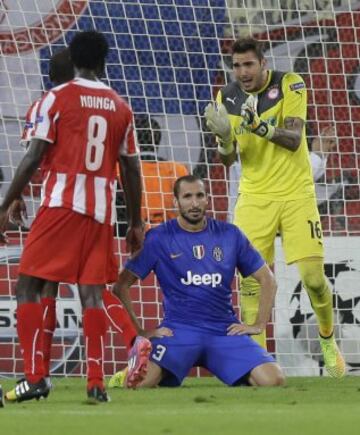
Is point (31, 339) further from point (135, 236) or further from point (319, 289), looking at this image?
point (319, 289)

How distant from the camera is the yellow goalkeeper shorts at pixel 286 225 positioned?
8656 mm

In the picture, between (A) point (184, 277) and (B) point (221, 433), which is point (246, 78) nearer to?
(A) point (184, 277)

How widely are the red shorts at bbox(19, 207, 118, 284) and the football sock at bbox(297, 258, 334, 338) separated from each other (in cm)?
254

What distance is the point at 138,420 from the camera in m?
5.41

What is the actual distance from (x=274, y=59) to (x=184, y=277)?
465cm

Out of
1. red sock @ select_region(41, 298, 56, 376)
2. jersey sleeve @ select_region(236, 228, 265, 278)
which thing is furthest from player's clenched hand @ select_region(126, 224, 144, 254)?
jersey sleeve @ select_region(236, 228, 265, 278)

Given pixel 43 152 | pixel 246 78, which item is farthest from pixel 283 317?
pixel 43 152

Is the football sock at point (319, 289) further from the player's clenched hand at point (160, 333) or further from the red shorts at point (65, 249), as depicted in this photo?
the red shorts at point (65, 249)

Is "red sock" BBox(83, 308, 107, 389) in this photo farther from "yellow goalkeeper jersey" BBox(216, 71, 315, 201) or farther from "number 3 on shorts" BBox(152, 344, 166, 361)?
"yellow goalkeeper jersey" BBox(216, 71, 315, 201)

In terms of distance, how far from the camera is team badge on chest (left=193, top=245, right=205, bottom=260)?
7.91m

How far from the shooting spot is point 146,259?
7914mm

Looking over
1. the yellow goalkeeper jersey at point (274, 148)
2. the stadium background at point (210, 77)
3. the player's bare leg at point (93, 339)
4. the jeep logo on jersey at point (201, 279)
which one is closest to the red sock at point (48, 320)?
the jeep logo on jersey at point (201, 279)

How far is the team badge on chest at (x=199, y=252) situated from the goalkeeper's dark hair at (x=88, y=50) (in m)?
1.81

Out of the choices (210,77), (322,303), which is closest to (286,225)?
(322,303)
